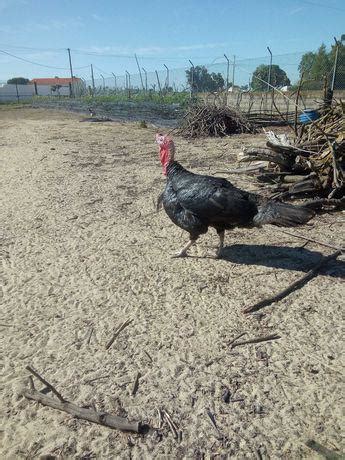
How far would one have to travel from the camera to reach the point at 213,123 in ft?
41.0

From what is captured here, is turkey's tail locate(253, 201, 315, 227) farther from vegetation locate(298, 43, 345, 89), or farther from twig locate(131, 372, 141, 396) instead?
vegetation locate(298, 43, 345, 89)

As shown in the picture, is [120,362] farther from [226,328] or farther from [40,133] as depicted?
[40,133]

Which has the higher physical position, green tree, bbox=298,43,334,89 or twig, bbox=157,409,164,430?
green tree, bbox=298,43,334,89

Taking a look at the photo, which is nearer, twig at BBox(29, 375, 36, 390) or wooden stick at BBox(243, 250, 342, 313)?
Answer: twig at BBox(29, 375, 36, 390)

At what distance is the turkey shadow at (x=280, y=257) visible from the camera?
12.7 feet

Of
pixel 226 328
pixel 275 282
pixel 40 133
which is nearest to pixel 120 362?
pixel 226 328

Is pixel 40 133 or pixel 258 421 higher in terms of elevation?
pixel 40 133

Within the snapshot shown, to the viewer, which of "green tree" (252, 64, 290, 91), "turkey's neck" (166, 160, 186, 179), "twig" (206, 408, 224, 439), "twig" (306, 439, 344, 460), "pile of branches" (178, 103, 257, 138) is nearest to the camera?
"twig" (306, 439, 344, 460)

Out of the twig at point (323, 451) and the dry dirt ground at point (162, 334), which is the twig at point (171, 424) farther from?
the twig at point (323, 451)

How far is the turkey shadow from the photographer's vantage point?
3873 millimetres

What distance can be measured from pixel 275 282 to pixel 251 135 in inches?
372

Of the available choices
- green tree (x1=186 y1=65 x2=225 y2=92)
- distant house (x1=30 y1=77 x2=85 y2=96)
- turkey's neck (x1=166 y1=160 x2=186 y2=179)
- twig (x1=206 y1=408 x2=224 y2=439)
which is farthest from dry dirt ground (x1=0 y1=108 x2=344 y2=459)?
distant house (x1=30 y1=77 x2=85 y2=96)

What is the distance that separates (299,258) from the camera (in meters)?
4.09

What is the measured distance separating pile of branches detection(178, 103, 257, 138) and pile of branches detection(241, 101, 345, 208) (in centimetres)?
621
